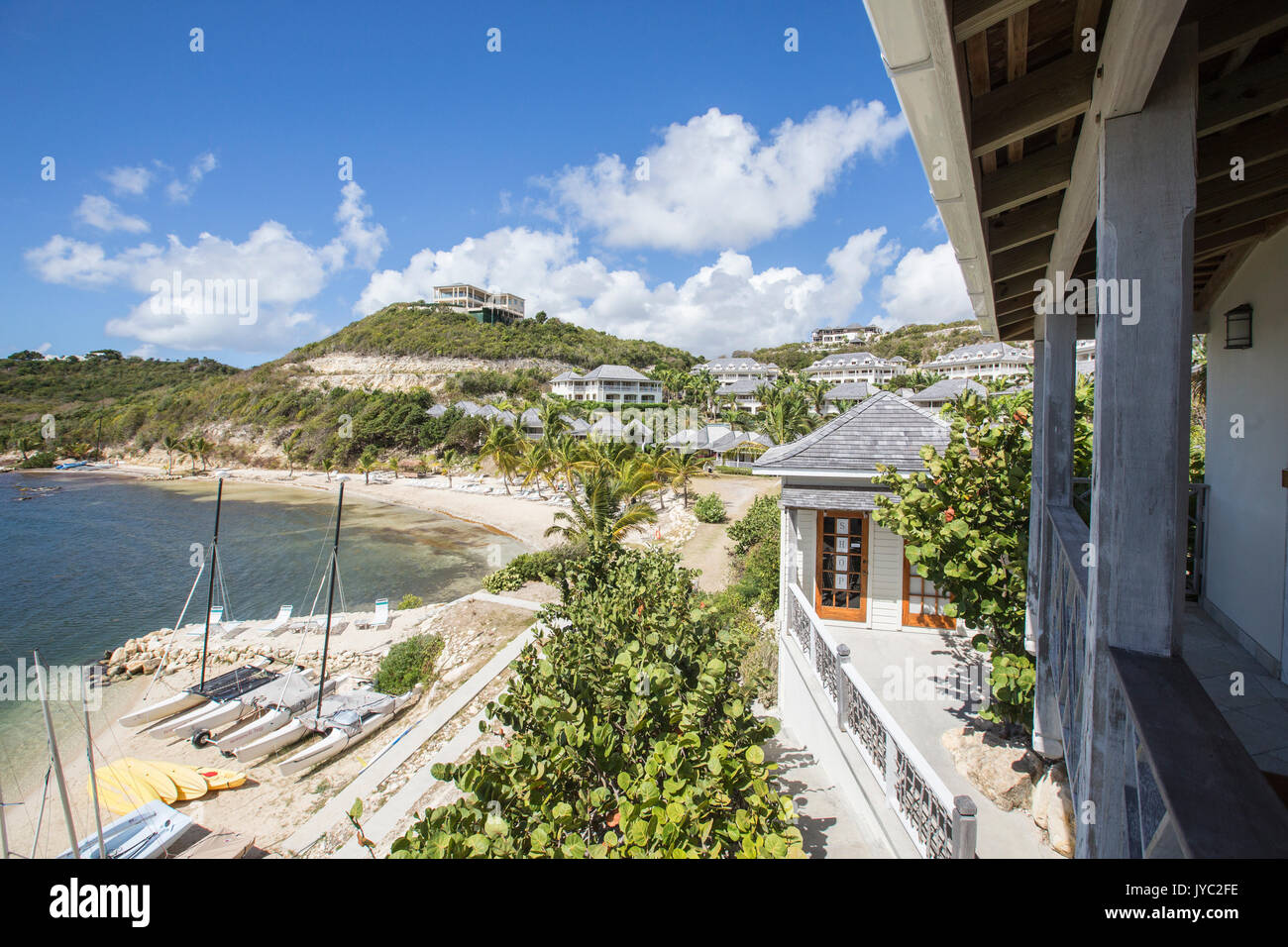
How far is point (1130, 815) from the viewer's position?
1846 millimetres

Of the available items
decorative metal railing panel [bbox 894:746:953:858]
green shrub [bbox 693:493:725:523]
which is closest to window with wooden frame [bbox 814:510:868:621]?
decorative metal railing panel [bbox 894:746:953:858]

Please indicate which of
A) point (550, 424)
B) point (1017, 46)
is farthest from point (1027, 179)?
point (550, 424)

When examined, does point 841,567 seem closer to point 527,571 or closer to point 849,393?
point 527,571

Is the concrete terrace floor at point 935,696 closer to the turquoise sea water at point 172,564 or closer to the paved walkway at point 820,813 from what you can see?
the paved walkway at point 820,813

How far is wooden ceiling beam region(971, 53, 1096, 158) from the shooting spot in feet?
7.74

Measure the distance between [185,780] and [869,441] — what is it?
50.1ft

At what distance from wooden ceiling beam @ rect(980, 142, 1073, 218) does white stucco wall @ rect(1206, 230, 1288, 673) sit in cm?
378

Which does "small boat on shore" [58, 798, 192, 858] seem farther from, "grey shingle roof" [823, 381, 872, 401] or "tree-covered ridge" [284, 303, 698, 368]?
"tree-covered ridge" [284, 303, 698, 368]

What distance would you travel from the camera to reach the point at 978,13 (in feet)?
6.11

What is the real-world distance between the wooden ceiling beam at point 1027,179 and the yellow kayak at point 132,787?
16.4 meters

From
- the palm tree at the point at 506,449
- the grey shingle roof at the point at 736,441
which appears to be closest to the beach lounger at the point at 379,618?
the palm tree at the point at 506,449

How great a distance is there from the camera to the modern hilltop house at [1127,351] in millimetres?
1712

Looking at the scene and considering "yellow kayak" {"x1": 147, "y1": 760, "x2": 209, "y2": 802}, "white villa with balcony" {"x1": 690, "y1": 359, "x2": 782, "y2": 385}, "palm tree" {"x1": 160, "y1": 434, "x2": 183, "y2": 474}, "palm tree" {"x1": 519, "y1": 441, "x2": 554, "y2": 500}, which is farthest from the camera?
"white villa with balcony" {"x1": 690, "y1": 359, "x2": 782, "y2": 385}
